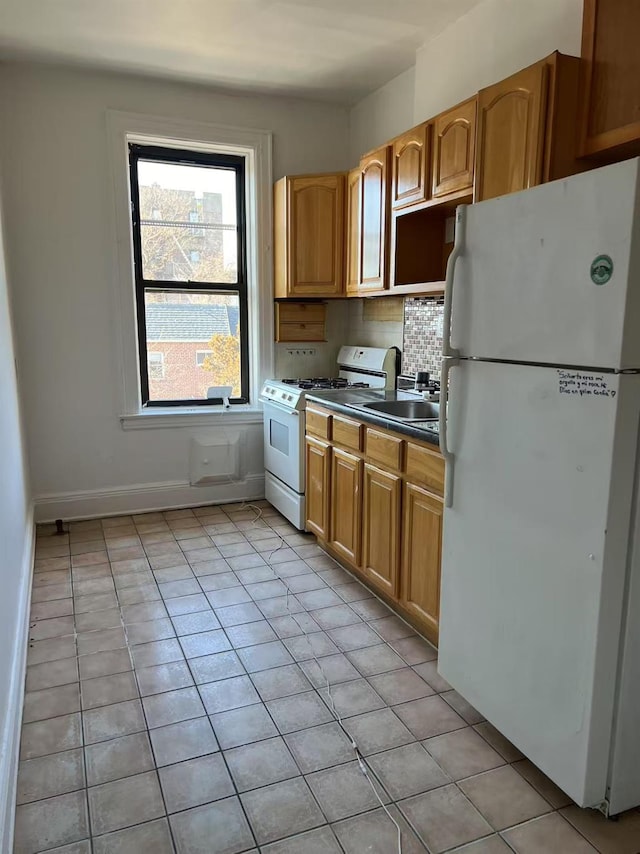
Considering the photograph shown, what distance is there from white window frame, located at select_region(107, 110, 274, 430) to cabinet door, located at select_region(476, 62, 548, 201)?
202cm

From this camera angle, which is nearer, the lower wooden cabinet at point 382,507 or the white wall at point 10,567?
the white wall at point 10,567

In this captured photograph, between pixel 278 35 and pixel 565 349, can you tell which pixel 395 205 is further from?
pixel 565 349

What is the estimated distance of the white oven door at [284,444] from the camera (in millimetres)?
3611

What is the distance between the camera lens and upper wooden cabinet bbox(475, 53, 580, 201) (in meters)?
2.13

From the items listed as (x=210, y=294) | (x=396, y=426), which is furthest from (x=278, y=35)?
(x=396, y=426)

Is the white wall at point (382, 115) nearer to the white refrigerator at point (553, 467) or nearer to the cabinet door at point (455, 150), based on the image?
the cabinet door at point (455, 150)

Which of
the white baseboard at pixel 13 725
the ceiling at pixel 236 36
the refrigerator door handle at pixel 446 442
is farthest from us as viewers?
the ceiling at pixel 236 36

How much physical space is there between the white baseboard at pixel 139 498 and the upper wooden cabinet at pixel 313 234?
1479 millimetres

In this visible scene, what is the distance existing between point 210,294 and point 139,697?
110 inches

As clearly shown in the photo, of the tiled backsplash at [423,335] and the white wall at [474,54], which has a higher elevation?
the white wall at [474,54]

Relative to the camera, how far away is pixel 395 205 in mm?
3176

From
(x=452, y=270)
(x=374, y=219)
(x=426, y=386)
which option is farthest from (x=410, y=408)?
(x=452, y=270)

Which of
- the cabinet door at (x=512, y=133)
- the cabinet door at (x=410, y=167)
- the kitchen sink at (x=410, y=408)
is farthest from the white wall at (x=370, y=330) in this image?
the cabinet door at (x=512, y=133)

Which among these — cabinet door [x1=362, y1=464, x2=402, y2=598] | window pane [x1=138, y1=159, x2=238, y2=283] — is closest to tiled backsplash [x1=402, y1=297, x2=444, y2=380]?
cabinet door [x1=362, y1=464, x2=402, y2=598]
